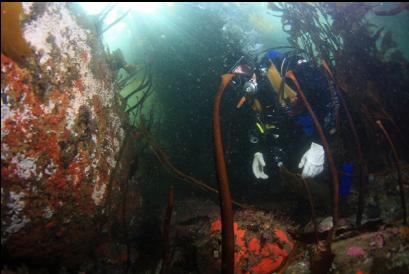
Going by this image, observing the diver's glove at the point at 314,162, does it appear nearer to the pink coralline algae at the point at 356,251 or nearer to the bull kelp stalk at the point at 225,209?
the pink coralline algae at the point at 356,251

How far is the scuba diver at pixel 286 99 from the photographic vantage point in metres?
4.08

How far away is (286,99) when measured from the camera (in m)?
4.06

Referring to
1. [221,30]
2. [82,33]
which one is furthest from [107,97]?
[221,30]

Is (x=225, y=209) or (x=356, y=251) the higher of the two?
(x=225, y=209)

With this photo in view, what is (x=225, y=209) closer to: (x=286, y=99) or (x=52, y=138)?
(x=52, y=138)

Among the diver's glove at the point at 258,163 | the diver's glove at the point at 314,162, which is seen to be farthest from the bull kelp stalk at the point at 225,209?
the diver's glove at the point at 258,163

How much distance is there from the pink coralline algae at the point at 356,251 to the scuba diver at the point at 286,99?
159 centimetres

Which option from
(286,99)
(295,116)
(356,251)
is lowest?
(356,251)

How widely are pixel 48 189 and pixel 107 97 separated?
1.16m

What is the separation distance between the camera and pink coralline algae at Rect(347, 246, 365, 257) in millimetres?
2420

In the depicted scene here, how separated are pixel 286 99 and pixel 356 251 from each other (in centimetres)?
215

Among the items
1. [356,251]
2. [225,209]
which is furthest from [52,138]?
[356,251]

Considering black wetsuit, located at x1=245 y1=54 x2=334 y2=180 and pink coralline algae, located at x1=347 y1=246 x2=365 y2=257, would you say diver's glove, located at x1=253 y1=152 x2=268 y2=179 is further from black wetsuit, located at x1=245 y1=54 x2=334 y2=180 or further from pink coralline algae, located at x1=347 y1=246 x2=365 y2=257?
pink coralline algae, located at x1=347 y1=246 x2=365 y2=257

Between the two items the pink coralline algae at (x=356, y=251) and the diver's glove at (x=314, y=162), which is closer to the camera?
the pink coralline algae at (x=356, y=251)
